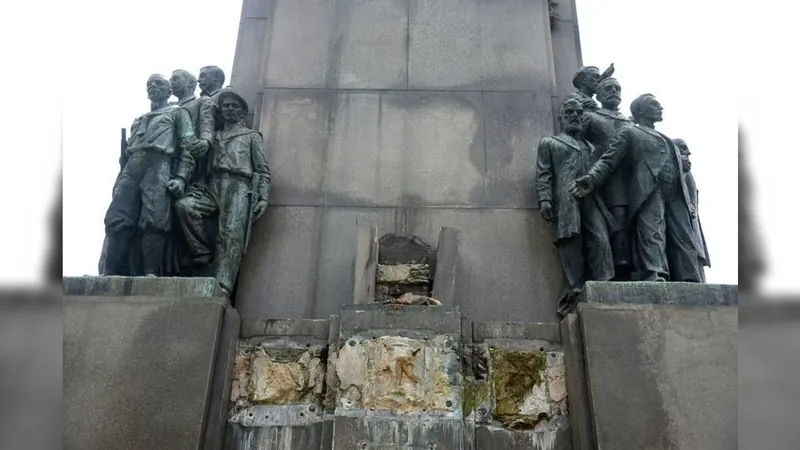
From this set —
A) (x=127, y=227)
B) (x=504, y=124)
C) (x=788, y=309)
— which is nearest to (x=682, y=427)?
(x=788, y=309)

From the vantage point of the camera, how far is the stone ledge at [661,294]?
535 cm

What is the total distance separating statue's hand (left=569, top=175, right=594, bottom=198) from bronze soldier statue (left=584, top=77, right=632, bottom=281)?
232 mm

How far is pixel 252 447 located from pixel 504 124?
13.7 ft

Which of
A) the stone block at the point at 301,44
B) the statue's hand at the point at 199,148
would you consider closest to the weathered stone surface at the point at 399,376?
the statue's hand at the point at 199,148

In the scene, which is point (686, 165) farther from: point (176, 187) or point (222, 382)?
point (176, 187)

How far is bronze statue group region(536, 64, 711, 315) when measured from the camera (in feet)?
20.4

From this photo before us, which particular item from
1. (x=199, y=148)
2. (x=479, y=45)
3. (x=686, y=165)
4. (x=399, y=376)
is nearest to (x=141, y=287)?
(x=199, y=148)

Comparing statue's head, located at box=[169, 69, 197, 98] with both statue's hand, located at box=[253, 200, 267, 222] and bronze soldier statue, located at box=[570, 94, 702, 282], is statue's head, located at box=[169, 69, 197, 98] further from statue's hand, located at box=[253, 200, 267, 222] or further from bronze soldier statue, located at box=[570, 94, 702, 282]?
bronze soldier statue, located at box=[570, 94, 702, 282]

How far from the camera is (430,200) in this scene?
7113mm

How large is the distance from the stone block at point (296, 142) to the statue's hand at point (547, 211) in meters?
2.17

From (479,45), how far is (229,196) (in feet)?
11.1

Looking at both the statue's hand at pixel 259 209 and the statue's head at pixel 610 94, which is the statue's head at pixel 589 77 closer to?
the statue's head at pixel 610 94

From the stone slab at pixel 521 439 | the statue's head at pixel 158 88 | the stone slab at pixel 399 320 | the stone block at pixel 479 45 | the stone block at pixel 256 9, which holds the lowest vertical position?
the stone slab at pixel 521 439

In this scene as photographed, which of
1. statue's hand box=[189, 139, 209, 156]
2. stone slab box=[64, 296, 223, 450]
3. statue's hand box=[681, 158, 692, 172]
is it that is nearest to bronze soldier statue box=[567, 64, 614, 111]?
statue's hand box=[681, 158, 692, 172]
